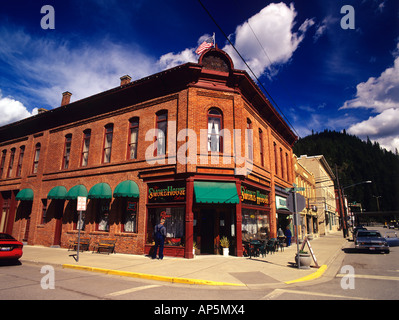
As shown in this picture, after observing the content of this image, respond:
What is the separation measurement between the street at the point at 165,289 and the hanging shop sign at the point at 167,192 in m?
5.51

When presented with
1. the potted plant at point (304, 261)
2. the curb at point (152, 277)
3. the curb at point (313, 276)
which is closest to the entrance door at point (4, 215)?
the curb at point (152, 277)

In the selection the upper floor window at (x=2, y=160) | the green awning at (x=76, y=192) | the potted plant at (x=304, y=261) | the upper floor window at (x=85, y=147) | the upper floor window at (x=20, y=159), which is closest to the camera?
the potted plant at (x=304, y=261)

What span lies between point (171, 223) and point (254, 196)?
558 cm

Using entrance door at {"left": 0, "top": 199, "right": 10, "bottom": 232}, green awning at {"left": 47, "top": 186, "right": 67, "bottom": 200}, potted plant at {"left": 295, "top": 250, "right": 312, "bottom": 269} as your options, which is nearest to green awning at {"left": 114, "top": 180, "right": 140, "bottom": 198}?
green awning at {"left": 47, "top": 186, "right": 67, "bottom": 200}

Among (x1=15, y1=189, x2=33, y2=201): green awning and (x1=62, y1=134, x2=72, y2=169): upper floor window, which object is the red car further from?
(x1=15, y1=189, x2=33, y2=201): green awning

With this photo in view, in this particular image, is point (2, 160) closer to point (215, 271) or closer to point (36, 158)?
point (36, 158)

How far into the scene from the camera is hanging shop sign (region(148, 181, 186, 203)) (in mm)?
13430

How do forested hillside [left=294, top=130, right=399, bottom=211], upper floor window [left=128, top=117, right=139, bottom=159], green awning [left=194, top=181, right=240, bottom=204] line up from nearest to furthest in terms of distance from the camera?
1. green awning [left=194, top=181, right=240, bottom=204]
2. upper floor window [left=128, top=117, right=139, bottom=159]
3. forested hillside [left=294, top=130, right=399, bottom=211]

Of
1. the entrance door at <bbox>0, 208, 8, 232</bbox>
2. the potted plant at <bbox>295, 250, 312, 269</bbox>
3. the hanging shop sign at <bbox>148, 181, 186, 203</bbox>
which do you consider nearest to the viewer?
the potted plant at <bbox>295, 250, 312, 269</bbox>

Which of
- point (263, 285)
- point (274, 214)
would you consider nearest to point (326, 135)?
point (274, 214)

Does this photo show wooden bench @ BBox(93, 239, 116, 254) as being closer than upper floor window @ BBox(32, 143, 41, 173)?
Yes

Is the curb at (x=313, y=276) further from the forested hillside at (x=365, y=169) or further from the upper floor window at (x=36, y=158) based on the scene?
the forested hillside at (x=365, y=169)

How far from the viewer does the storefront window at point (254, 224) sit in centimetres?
1438

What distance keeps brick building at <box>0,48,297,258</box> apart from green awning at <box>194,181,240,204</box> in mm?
53
